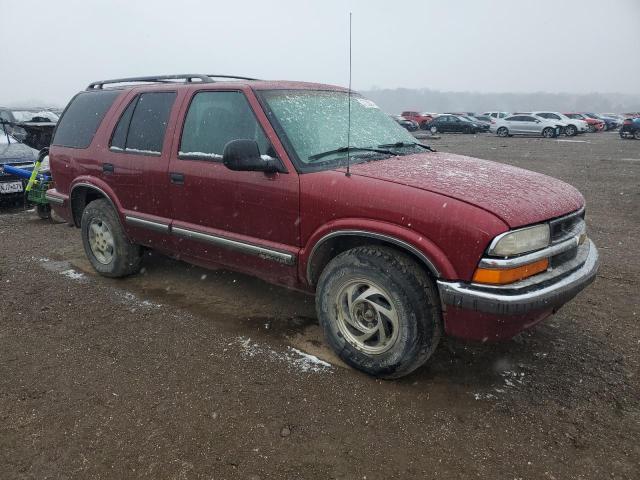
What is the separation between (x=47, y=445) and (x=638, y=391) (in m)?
3.41

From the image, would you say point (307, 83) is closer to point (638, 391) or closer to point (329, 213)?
point (329, 213)

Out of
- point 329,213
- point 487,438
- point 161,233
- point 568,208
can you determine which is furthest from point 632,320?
point 161,233

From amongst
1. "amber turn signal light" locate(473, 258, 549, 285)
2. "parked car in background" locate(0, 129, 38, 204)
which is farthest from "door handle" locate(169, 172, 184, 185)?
"parked car in background" locate(0, 129, 38, 204)

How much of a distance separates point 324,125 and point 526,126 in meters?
28.9

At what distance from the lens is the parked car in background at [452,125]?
33.0m

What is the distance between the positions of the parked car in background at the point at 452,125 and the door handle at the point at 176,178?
3170 cm

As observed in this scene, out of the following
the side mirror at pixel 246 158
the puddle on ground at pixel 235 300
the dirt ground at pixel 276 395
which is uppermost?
the side mirror at pixel 246 158

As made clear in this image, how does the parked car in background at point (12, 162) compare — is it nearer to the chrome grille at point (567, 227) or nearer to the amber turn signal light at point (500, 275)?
the amber turn signal light at point (500, 275)

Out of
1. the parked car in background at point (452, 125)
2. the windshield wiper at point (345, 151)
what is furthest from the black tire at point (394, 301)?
the parked car in background at point (452, 125)

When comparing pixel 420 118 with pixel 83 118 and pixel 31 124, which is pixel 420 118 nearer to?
pixel 31 124

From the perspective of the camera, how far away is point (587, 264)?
315 cm

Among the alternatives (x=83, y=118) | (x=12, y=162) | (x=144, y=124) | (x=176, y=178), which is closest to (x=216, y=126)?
(x=176, y=178)

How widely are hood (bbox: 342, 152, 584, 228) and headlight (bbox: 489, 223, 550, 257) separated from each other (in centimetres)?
5

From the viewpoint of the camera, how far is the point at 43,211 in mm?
7676
